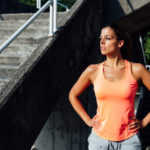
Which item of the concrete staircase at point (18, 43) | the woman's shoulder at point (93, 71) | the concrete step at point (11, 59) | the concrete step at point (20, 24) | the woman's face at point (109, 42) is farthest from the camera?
the concrete step at point (20, 24)

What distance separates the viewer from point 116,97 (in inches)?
78.2

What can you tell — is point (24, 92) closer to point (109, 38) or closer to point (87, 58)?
point (109, 38)

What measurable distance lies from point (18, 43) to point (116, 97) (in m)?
3.01

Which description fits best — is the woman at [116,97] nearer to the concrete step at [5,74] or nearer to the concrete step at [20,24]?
the concrete step at [5,74]

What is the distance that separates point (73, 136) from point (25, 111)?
3.51 m

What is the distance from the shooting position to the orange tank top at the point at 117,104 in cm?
198

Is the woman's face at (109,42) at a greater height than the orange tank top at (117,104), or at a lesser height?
greater

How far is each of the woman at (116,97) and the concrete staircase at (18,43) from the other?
1597 mm

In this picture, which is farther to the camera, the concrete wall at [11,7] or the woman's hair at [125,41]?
the concrete wall at [11,7]

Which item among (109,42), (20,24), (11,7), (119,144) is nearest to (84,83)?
(109,42)

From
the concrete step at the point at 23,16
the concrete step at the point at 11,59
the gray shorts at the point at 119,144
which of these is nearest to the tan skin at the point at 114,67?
the gray shorts at the point at 119,144

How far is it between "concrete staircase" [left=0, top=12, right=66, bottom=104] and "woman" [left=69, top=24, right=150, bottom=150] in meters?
1.60

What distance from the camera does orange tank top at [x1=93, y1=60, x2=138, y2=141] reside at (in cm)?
198

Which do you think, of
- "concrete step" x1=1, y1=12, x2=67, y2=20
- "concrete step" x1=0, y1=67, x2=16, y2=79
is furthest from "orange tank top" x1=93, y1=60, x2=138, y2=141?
"concrete step" x1=1, y1=12, x2=67, y2=20
